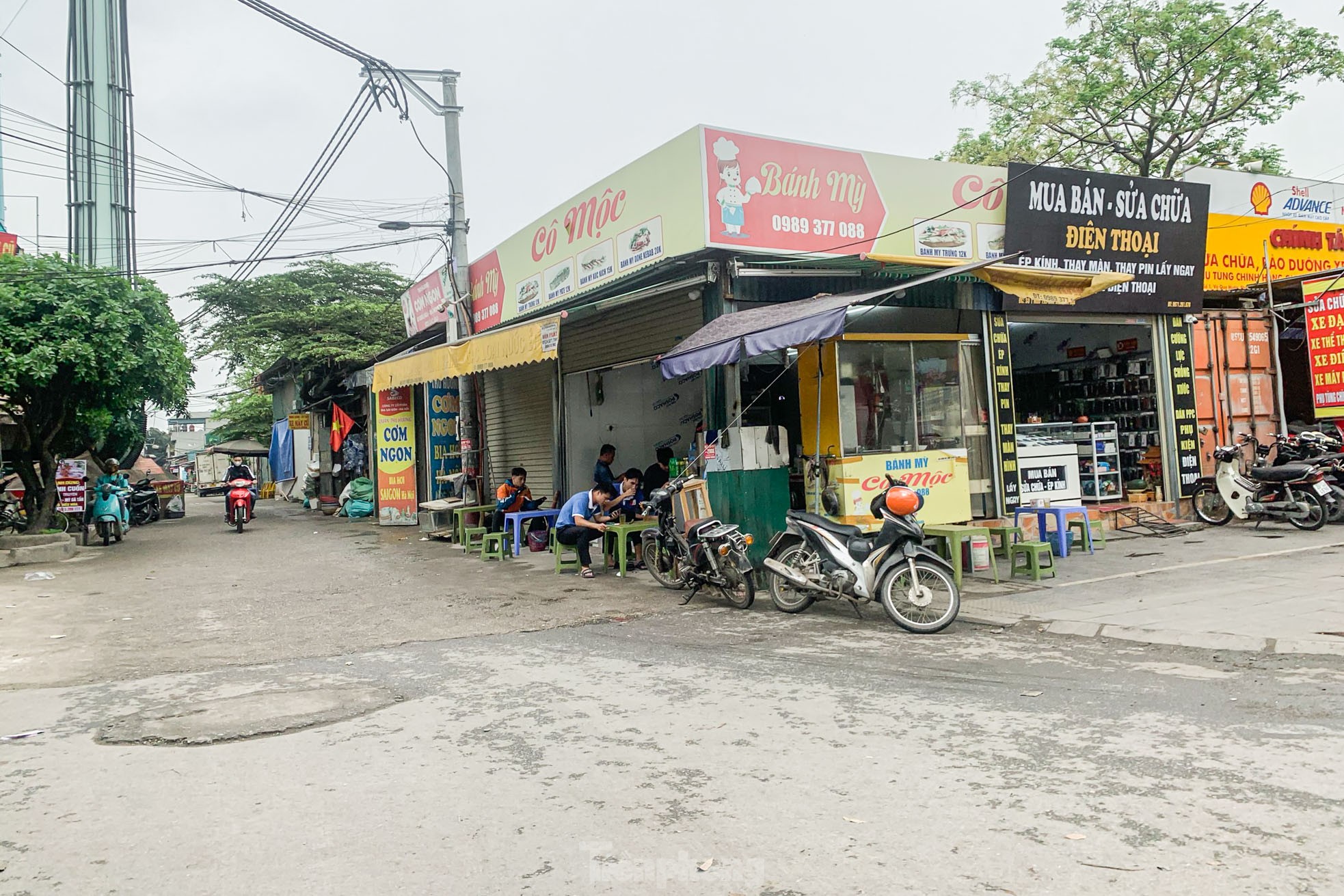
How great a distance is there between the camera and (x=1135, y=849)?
10.3 feet

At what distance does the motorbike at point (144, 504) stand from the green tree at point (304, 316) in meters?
4.79

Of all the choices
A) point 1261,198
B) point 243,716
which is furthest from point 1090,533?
point 243,716

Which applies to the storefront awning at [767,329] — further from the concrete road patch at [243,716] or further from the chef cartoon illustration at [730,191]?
the concrete road patch at [243,716]

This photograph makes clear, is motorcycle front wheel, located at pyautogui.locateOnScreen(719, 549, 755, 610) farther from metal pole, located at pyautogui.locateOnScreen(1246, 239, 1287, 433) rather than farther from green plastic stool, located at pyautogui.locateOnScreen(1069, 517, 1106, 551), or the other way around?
metal pole, located at pyautogui.locateOnScreen(1246, 239, 1287, 433)

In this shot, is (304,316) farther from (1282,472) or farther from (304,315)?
(1282,472)

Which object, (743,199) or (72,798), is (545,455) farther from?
(72,798)

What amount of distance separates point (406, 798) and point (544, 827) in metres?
0.69

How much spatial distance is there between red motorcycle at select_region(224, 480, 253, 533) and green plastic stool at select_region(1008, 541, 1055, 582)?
15.0 m

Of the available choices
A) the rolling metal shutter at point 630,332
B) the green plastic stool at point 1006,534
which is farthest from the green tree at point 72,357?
the green plastic stool at point 1006,534

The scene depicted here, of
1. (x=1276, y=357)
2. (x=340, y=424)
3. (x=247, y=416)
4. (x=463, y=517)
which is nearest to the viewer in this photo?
(x=1276, y=357)

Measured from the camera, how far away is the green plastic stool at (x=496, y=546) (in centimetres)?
1276

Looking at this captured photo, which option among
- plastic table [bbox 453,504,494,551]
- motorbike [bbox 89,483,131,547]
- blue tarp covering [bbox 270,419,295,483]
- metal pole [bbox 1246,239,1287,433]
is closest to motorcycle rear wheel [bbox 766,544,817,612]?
plastic table [bbox 453,504,494,551]

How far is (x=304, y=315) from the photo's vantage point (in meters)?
28.9

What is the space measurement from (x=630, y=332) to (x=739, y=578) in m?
5.45
